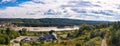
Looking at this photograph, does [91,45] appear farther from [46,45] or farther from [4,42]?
[4,42]

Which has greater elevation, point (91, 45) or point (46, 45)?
point (91, 45)

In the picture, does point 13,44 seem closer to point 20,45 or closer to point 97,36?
point 20,45

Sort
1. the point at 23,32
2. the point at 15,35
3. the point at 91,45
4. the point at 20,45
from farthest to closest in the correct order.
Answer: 1. the point at 23,32
2. the point at 15,35
3. the point at 20,45
4. the point at 91,45

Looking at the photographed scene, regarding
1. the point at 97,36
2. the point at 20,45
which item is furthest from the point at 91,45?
the point at 20,45

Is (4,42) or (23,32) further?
(23,32)

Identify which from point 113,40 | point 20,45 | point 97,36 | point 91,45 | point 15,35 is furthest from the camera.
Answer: point 15,35

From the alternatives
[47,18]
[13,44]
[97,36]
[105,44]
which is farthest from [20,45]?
[47,18]

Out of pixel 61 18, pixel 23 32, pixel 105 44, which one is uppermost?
pixel 105 44

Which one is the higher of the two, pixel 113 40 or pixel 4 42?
pixel 113 40

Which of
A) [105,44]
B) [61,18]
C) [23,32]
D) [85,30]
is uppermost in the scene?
[105,44]
